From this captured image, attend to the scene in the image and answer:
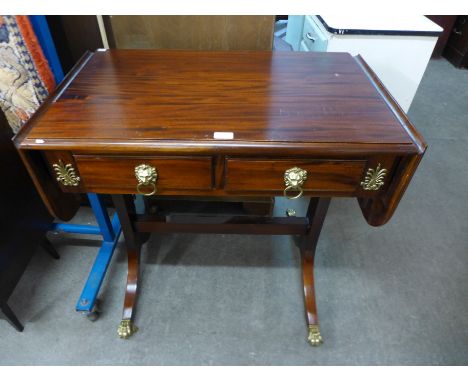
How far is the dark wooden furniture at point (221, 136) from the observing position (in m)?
0.73

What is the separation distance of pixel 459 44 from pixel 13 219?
4.38 meters

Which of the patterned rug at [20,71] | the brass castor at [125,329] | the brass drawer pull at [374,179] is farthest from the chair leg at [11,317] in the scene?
the brass drawer pull at [374,179]

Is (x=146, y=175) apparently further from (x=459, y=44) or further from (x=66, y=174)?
(x=459, y=44)

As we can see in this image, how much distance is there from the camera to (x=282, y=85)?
0.95 metres

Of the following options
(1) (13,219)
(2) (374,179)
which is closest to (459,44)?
(2) (374,179)

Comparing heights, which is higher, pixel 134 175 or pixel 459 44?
pixel 134 175

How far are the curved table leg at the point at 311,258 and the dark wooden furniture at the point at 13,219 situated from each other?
3.72ft

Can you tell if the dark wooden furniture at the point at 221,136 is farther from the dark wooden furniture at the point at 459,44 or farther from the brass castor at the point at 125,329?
the dark wooden furniture at the point at 459,44

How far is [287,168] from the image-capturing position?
31.1 inches

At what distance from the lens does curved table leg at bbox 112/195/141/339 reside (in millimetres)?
1177

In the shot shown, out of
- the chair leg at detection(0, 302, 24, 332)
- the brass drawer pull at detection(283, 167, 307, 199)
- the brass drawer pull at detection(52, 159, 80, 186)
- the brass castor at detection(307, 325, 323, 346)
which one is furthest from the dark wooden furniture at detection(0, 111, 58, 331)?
the brass castor at detection(307, 325, 323, 346)

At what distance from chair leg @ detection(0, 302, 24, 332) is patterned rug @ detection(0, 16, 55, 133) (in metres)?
0.67

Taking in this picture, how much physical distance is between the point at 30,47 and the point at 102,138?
55 cm

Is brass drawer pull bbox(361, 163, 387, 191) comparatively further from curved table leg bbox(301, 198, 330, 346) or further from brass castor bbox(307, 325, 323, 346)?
brass castor bbox(307, 325, 323, 346)
